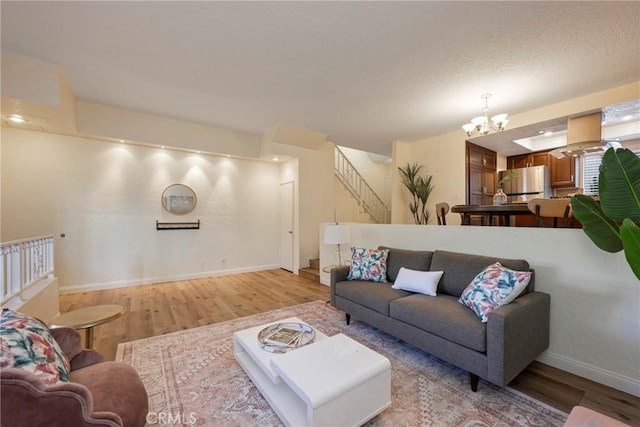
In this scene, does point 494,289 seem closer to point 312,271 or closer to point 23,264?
point 312,271

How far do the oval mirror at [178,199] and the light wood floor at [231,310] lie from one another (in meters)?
1.46

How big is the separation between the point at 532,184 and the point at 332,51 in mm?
5646

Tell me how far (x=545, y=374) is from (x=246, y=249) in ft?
17.4

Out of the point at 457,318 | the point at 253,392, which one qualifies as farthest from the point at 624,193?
the point at 253,392

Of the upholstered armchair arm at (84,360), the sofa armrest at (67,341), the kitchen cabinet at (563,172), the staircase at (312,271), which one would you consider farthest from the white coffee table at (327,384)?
the kitchen cabinet at (563,172)

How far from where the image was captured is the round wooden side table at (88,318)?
1.90 m

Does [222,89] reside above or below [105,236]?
above

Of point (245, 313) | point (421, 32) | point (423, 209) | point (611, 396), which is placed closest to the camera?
point (611, 396)

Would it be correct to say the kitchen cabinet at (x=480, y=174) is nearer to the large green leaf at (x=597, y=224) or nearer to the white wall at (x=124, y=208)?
the large green leaf at (x=597, y=224)

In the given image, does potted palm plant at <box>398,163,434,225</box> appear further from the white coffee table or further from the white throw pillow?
the white coffee table

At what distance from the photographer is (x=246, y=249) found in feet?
19.8

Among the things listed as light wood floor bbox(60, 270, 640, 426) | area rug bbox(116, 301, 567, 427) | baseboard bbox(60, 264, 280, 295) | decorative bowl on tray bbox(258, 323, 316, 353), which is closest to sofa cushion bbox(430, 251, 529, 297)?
area rug bbox(116, 301, 567, 427)

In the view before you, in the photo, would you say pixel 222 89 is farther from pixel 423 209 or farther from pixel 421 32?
pixel 423 209

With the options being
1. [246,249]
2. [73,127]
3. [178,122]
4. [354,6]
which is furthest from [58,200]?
[354,6]
